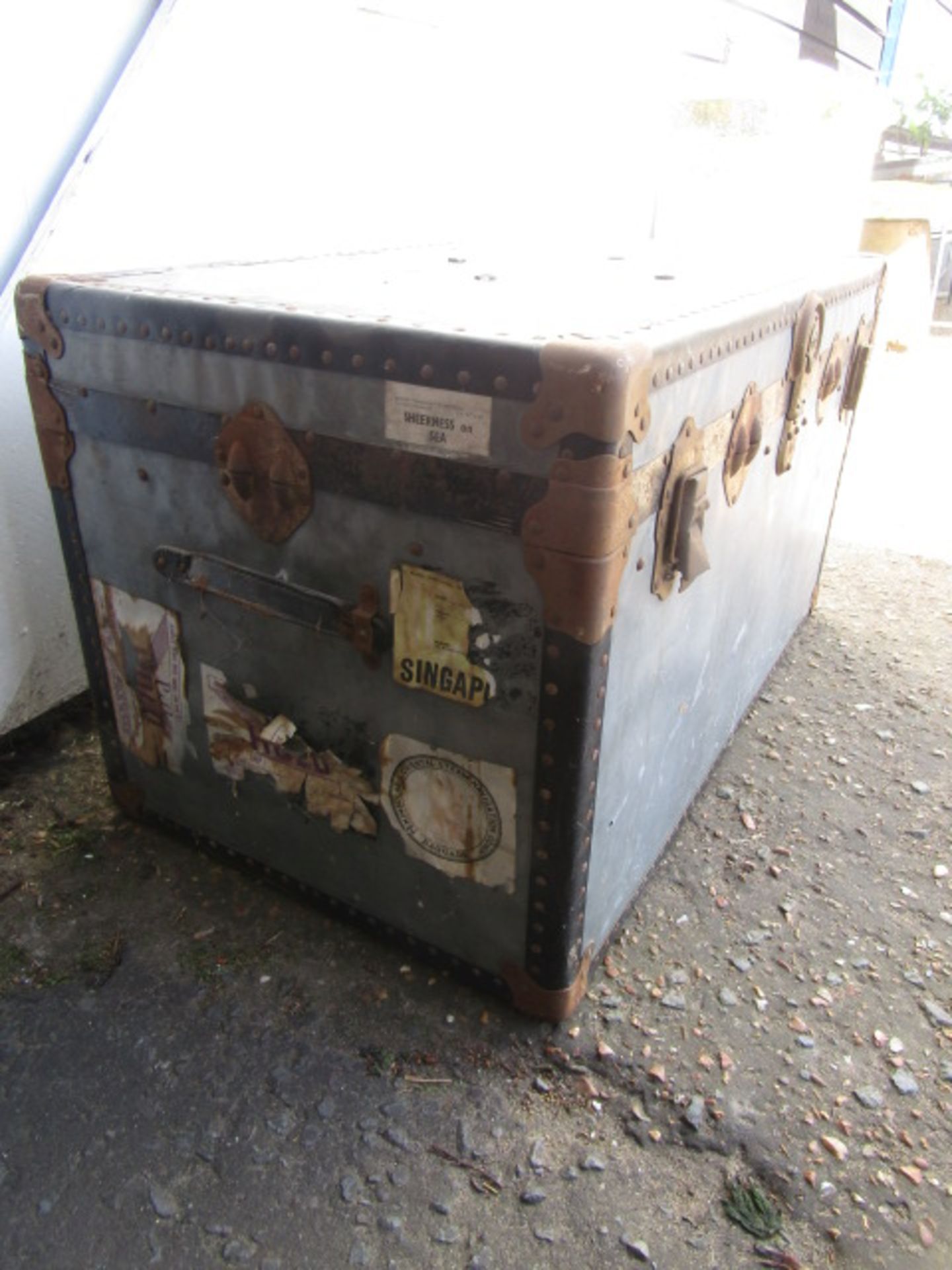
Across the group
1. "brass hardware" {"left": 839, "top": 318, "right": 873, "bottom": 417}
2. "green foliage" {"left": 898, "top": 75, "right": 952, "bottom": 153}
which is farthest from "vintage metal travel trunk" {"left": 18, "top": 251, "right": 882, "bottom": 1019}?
"green foliage" {"left": 898, "top": 75, "right": 952, "bottom": 153}

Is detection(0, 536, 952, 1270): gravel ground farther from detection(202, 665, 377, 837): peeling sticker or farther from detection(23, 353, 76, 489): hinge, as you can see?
detection(23, 353, 76, 489): hinge

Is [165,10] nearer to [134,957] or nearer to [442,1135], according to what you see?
[134,957]

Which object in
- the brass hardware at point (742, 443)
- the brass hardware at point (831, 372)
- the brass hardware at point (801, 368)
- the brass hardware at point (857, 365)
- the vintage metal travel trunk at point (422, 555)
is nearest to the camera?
the vintage metal travel trunk at point (422, 555)

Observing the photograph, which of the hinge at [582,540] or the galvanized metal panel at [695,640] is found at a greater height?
the hinge at [582,540]

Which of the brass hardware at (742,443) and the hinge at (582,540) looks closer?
the hinge at (582,540)

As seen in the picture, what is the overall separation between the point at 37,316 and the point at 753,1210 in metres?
1.91

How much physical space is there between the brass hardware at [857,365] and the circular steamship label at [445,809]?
6.29 feet

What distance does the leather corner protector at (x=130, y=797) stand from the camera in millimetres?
2059

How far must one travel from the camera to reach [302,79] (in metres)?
2.45

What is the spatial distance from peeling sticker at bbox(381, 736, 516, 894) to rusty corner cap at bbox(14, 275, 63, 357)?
95cm

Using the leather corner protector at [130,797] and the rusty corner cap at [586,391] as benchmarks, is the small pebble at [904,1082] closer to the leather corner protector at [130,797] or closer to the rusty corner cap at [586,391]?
the rusty corner cap at [586,391]

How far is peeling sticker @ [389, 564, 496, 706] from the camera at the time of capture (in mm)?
1372

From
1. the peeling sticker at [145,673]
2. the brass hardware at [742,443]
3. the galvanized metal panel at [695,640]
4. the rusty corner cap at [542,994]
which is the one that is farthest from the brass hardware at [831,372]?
the peeling sticker at [145,673]

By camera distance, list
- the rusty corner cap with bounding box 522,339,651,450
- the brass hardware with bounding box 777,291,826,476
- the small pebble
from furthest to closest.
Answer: the brass hardware with bounding box 777,291,826,476 → the small pebble → the rusty corner cap with bounding box 522,339,651,450
